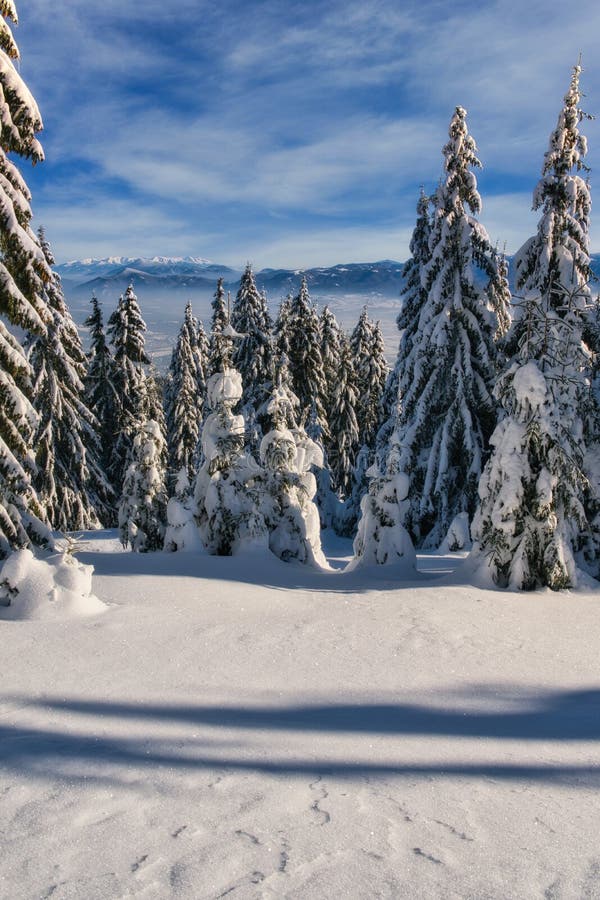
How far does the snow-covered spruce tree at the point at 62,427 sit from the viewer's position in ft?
83.6

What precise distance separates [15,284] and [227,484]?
699 centimetres

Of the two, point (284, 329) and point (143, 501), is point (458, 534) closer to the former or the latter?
point (143, 501)

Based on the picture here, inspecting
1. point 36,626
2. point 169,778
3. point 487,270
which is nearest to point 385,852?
point 169,778

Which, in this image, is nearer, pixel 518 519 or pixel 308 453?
pixel 518 519

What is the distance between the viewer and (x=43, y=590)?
7.69 meters

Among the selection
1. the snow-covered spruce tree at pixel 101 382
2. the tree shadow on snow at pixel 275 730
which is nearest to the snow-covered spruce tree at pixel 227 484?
the tree shadow on snow at pixel 275 730

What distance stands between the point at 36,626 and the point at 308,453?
12.4 m

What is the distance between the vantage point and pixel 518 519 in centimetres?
1161

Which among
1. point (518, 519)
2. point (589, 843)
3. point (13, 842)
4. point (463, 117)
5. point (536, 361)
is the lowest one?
point (589, 843)

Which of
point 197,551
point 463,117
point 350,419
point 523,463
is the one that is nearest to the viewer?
point 523,463

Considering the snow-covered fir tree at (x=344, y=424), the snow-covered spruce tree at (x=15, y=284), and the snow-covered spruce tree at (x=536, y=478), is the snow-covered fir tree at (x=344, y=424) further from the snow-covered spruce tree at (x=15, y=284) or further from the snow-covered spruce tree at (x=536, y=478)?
the snow-covered spruce tree at (x=15, y=284)

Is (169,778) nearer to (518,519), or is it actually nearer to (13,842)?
(13,842)

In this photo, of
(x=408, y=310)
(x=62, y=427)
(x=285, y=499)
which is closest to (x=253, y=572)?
(x=285, y=499)

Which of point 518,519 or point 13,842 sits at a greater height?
point 518,519
